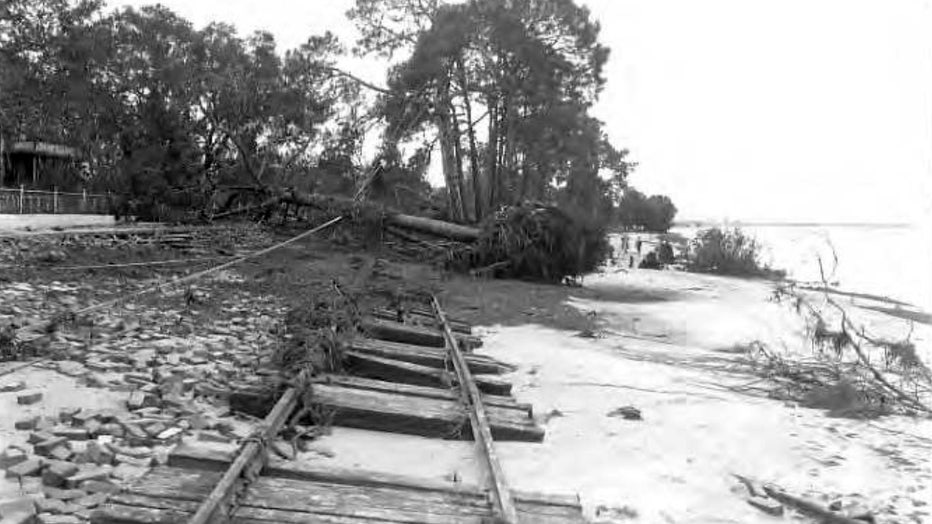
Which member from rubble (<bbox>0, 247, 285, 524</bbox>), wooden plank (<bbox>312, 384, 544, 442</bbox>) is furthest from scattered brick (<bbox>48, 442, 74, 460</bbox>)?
wooden plank (<bbox>312, 384, 544, 442</bbox>)

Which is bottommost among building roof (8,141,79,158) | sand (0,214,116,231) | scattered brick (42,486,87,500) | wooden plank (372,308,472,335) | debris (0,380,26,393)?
scattered brick (42,486,87,500)

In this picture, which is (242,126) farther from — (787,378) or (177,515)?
(177,515)

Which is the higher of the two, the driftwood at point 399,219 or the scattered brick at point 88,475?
the driftwood at point 399,219

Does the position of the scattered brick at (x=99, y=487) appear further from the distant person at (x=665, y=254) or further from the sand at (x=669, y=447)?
the distant person at (x=665, y=254)

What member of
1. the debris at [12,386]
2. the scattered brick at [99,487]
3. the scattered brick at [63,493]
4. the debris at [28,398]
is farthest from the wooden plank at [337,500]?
the debris at [12,386]

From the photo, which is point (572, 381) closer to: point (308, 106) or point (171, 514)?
point (171, 514)

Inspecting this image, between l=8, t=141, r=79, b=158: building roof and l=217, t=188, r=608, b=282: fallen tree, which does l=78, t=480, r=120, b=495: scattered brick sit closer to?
l=217, t=188, r=608, b=282: fallen tree

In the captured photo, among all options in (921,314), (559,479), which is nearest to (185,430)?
(559,479)

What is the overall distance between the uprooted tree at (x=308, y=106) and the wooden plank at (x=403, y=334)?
42.0 ft

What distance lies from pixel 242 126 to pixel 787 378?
2880 centimetres

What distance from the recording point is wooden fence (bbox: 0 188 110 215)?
2367cm

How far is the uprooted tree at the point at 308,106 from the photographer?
26.5 meters

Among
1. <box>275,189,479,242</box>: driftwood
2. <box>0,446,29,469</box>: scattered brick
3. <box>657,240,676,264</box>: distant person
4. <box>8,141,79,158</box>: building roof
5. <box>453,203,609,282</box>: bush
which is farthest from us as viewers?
<box>8,141,79,158</box>: building roof

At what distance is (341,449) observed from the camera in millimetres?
5016
